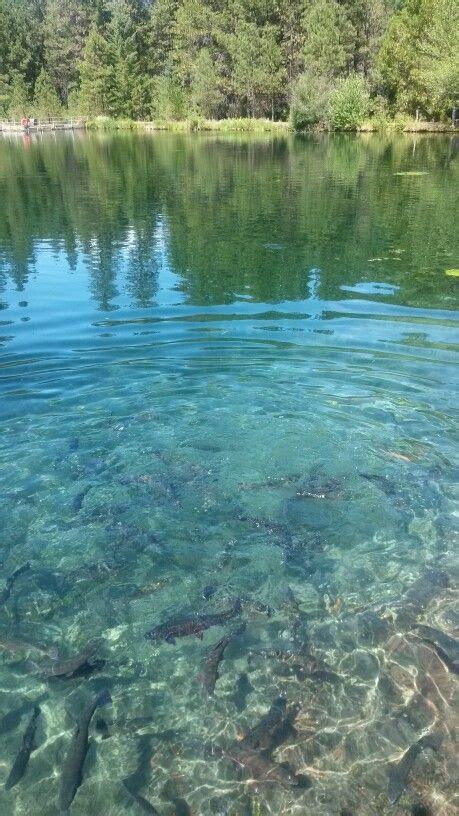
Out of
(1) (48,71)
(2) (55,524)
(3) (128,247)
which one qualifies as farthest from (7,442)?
(1) (48,71)

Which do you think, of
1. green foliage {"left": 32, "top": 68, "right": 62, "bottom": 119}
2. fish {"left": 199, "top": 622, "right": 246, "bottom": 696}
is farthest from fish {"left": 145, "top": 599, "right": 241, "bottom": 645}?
green foliage {"left": 32, "top": 68, "right": 62, "bottom": 119}

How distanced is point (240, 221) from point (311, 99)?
2254 inches

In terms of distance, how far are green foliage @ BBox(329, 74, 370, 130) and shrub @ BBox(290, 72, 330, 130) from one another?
3.34 ft

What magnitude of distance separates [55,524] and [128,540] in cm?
105

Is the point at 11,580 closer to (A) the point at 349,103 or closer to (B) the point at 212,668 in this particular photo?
(B) the point at 212,668

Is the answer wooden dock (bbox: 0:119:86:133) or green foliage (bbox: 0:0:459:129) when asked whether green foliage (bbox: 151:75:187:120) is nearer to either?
green foliage (bbox: 0:0:459:129)

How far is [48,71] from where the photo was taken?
120 meters

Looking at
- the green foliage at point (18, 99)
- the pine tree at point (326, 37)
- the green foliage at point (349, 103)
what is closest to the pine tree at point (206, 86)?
the pine tree at point (326, 37)

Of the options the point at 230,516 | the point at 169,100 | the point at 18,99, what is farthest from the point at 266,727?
the point at 18,99

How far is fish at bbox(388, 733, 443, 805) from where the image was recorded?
4638 millimetres

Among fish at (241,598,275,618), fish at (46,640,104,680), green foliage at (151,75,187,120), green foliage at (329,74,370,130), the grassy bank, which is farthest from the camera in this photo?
green foliage at (151,75,187,120)

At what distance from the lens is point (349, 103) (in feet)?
235

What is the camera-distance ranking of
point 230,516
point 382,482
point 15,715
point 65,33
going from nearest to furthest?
point 15,715 < point 230,516 < point 382,482 < point 65,33

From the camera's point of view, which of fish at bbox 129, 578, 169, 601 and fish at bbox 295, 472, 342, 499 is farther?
fish at bbox 295, 472, 342, 499
